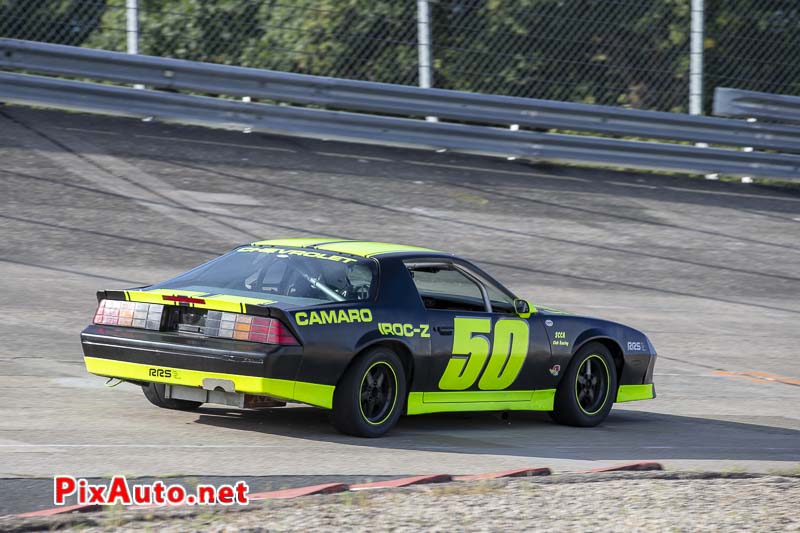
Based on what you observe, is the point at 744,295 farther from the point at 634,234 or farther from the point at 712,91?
the point at 712,91

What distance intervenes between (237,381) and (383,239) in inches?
330

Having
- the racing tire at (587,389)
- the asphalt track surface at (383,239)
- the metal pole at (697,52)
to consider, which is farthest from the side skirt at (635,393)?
the metal pole at (697,52)

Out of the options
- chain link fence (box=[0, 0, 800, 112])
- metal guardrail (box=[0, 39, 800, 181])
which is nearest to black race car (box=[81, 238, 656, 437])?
metal guardrail (box=[0, 39, 800, 181])

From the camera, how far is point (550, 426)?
931 centimetres

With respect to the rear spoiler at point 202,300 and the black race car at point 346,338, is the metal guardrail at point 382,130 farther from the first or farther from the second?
the rear spoiler at point 202,300

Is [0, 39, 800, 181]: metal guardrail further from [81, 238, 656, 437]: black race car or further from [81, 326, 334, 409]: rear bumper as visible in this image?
[81, 326, 334, 409]: rear bumper

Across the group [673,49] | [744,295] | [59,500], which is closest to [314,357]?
[59,500]

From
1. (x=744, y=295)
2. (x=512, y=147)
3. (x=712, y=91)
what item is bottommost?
(x=744, y=295)

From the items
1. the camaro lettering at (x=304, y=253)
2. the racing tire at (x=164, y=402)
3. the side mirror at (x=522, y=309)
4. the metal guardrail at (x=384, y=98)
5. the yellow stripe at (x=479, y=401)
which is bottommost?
the racing tire at (x=164, y=402)

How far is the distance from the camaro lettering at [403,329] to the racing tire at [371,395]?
11 cm

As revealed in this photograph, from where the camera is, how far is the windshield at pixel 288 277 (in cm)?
789

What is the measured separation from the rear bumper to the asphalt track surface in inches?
12.4

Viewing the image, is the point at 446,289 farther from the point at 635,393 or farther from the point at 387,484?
the point at 387,484

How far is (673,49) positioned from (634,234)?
460 centimetres
